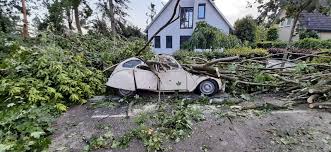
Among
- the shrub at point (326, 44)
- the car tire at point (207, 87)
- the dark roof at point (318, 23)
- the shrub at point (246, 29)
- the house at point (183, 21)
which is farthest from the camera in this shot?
the shrub at point (246, 29)

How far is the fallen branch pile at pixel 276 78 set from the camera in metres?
5.84

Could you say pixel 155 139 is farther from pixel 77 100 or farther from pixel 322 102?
pixel 322 102

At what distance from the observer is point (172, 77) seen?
631 centimetres

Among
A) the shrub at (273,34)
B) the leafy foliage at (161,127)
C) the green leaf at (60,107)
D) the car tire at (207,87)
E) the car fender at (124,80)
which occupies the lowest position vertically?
the leafy foliage at (161,127)

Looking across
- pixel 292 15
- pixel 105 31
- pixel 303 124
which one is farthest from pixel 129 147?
pixel 105 31

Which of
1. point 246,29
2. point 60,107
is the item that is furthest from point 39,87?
point 246,29

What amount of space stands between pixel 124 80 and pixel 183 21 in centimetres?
1769

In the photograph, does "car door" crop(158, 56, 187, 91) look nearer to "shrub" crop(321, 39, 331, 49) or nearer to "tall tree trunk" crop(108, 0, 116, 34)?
"tall tree trunk" crop(108, 0, 116, 34)

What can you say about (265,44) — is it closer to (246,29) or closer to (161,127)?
(246,29)

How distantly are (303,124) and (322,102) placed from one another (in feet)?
4.13

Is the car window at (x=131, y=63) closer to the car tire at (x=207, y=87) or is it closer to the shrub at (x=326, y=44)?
the car tire at (x=207, y=87)

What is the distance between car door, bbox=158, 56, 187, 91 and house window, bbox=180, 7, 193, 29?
56.6 feet

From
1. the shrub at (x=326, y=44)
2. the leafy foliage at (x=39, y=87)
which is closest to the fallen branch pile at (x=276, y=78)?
the leafy foliage at (x=39, y=87)

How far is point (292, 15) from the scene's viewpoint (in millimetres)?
9781
